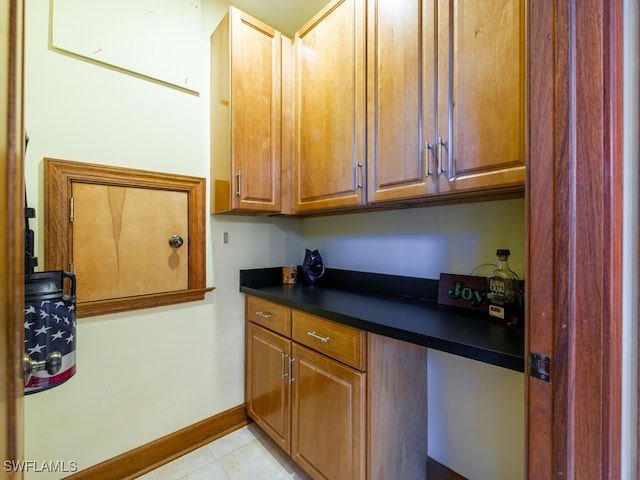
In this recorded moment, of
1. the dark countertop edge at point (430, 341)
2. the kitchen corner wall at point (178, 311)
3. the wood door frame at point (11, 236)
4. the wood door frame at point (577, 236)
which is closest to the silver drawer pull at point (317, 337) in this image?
the dark countertop edge at point (430, 341)

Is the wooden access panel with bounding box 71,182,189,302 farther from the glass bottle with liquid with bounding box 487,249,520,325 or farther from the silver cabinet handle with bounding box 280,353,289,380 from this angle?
the glass bottle with liquid with bounding box 487,249,520,325

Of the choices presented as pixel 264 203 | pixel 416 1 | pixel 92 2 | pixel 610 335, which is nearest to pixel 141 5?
pixel 92 2

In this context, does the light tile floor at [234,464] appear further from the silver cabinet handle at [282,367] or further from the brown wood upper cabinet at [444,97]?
the brown wood upper cabinet at [444,97]

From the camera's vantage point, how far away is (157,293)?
150cm

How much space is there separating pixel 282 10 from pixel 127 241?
171cm

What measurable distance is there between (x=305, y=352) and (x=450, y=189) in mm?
988

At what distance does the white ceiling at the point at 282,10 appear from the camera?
67.4 inches

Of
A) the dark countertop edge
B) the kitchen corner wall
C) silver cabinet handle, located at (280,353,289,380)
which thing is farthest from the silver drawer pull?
the kitchen corner wall

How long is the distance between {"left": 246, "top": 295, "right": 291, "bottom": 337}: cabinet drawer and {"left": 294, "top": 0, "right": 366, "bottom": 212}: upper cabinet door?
605 mm

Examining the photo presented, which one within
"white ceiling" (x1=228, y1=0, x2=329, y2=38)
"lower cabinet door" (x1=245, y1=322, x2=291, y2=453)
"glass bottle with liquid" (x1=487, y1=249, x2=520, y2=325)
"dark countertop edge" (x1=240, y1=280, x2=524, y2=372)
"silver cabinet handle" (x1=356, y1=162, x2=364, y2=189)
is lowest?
"lower cabinet door" (x1=245, y1=322, x2=291, y2=453)

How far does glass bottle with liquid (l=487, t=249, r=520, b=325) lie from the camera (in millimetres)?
1050

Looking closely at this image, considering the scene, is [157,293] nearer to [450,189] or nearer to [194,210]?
[194,210]

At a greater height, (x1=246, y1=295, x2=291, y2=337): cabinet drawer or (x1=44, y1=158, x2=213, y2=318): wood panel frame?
(x1=44, y1=158, x2=213, y2=318): wood panel frame

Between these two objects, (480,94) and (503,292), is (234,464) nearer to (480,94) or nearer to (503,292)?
(503,292)
